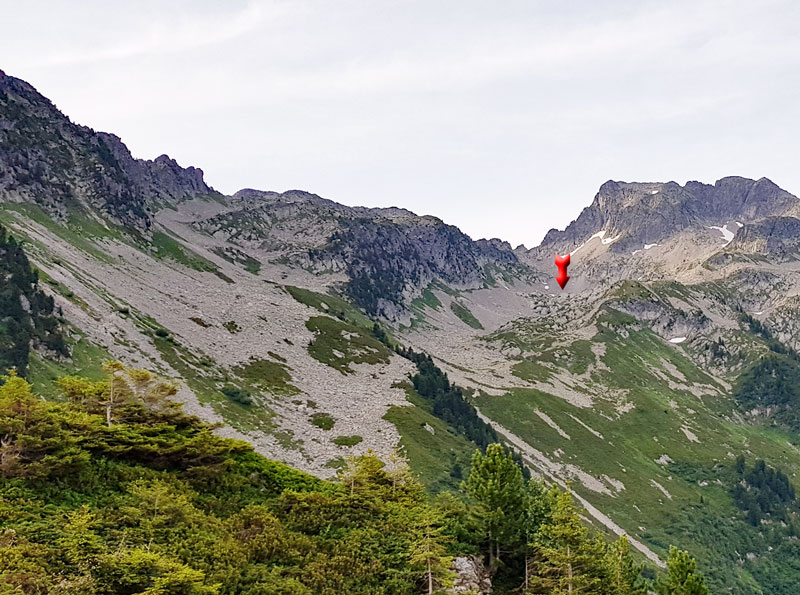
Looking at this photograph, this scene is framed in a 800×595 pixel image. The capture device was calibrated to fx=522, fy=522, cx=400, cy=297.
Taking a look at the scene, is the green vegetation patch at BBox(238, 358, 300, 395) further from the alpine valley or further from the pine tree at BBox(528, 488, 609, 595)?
the pine tree at BBox(528, 488, 609, 595)

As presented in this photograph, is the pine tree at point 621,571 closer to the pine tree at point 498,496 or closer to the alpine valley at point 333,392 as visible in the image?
the pine tree at point 498,496

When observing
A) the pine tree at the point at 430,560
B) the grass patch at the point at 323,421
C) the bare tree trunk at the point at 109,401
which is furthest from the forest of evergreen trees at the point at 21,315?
the pine tree at the point at 430,560

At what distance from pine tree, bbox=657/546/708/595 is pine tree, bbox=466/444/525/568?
400 inches

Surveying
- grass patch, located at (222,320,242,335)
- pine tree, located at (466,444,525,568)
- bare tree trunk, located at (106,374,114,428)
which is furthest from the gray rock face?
pine tree, located at (466,444,525,568)

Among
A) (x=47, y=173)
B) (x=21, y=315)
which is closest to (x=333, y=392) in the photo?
(x=21, y=315)

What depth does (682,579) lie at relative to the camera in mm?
32625

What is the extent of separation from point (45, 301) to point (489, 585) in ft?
248

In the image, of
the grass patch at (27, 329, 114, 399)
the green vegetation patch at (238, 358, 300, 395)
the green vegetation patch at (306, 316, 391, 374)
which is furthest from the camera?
the green vegetation patch at (306, 316, 391, 374)

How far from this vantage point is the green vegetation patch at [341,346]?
125 m

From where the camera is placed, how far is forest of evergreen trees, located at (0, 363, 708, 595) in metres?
20.1

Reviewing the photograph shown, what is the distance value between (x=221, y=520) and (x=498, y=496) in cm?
1598

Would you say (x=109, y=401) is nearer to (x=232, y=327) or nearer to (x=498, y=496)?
(x=498, y=496)

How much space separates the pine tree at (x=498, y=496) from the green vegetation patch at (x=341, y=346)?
3452 inches

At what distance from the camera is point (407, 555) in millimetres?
25297
